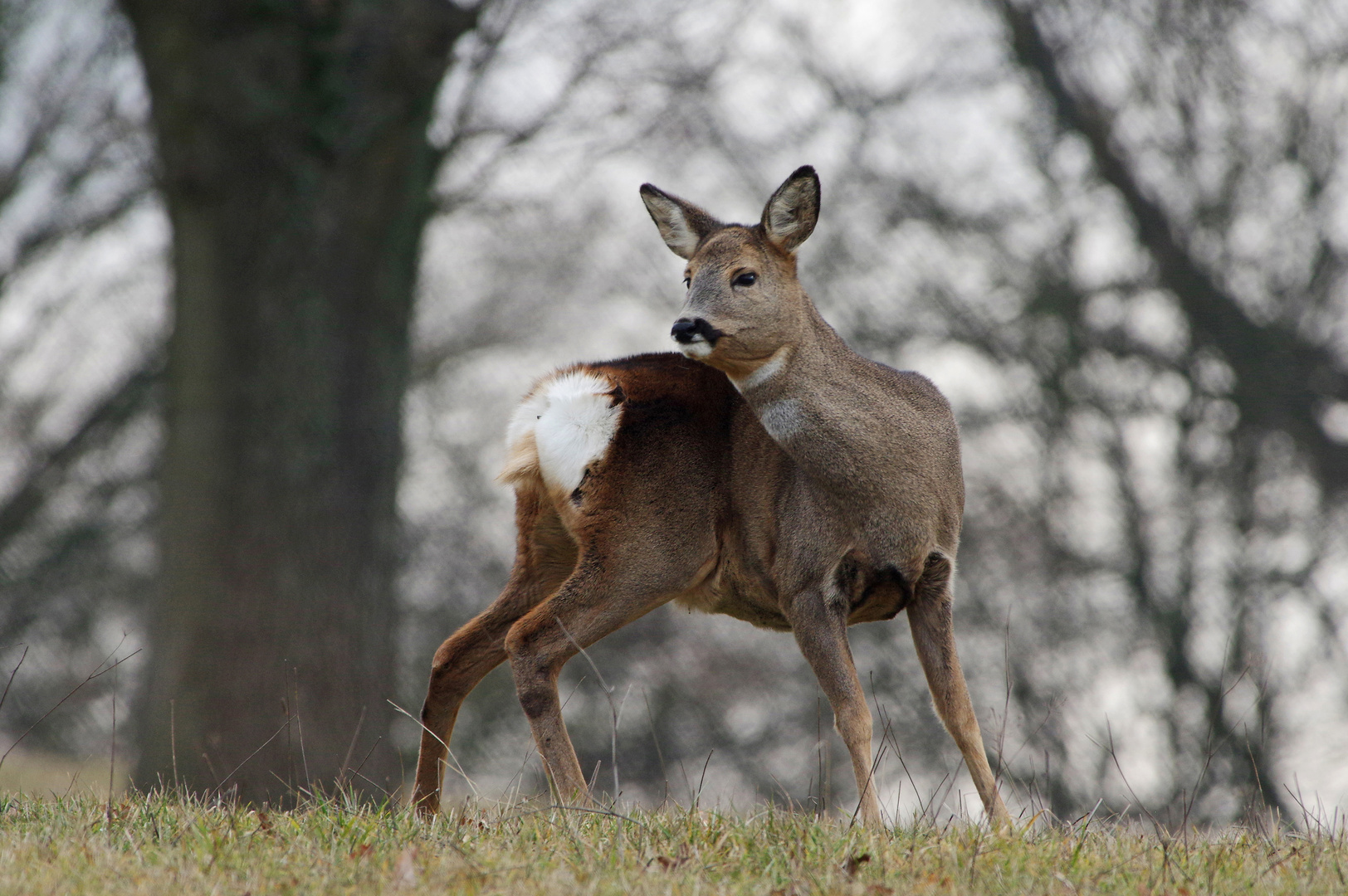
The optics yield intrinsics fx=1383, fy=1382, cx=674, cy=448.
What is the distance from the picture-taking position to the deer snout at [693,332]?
417 centimetres

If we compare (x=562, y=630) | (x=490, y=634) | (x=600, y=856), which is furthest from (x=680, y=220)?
(x=600, y=856)

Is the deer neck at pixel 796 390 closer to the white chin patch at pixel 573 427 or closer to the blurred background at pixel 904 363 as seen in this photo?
the white chin patch at pixel 573 427

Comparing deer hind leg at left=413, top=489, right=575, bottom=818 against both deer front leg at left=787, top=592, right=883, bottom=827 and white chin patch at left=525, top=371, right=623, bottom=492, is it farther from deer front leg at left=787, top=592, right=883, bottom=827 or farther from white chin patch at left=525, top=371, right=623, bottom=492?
deer front leg at left=787, top=592, right=883, bottom=827

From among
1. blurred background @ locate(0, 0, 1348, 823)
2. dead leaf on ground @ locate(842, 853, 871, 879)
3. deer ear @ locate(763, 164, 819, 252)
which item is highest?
deer ear @ locate(763, 164, 819, 252)

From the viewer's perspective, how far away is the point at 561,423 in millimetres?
4656

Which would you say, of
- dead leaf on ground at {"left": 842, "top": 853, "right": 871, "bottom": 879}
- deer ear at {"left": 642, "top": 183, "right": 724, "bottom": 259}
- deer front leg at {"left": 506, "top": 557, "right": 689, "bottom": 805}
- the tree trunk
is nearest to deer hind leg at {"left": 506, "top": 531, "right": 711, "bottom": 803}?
deer front leg at {"left": 506, "top": 557, "right": 689, "bottom": 805}

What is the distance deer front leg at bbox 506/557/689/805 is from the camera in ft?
14.6

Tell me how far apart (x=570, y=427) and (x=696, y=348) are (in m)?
0.66

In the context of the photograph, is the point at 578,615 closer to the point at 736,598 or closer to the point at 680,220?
the point at 736,598

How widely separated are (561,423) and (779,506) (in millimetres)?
790

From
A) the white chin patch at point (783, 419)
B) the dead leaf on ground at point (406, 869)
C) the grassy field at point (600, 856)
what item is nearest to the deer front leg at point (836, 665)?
the grassy field at point (600, 856)

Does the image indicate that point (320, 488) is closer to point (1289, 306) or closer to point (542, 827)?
point (542, 827)

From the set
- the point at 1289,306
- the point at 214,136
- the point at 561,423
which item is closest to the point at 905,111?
the point at 1289,306

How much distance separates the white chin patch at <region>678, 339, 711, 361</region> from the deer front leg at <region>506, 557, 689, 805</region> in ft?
2.47
